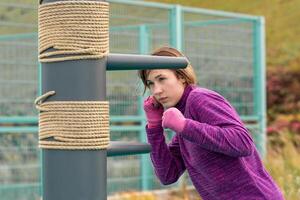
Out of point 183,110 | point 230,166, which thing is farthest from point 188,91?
point 230,166

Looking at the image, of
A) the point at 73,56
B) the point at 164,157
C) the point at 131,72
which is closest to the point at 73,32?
the point at 73,56

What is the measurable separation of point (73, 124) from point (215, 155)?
0.76 metres

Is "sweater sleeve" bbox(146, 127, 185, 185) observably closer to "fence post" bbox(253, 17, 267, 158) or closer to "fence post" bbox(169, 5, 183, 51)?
"fence post" bbox(169, 5, 183, 51)

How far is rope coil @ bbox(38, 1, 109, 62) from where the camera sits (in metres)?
2.23

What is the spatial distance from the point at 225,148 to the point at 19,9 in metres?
5.02

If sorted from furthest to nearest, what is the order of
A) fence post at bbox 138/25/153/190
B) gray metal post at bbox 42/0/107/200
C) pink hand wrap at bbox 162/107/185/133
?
fence post at bbox 138/25/153/190, pink hand wrap at bbox 162/107/185/133, gray metal post at bbox 42/0/107/200

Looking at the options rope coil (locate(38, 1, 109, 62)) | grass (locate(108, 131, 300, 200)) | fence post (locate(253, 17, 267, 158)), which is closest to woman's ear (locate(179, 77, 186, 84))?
rope coil (locate(38, 1, 109, 62))

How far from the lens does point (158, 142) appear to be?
297 centimetres

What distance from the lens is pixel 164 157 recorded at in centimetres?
304

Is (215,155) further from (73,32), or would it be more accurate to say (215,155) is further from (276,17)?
(276,17)

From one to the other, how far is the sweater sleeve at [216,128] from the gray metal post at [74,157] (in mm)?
428

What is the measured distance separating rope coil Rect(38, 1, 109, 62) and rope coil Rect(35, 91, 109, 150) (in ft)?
0.36

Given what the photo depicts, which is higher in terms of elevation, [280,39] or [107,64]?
[280,39]

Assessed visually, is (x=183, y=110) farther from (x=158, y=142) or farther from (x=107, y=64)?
(x=107, y=64)
